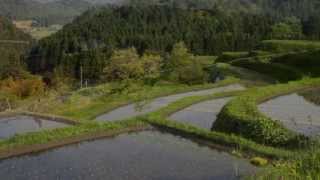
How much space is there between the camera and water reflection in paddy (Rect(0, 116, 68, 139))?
17.3 metres

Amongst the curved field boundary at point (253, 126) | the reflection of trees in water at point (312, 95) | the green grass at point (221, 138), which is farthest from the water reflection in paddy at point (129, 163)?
the reflection of trees in water at point (312, 95)

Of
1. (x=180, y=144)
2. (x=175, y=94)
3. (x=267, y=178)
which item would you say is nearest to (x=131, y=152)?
(x=180, y=144)

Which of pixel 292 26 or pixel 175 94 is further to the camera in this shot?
pixel 292 26

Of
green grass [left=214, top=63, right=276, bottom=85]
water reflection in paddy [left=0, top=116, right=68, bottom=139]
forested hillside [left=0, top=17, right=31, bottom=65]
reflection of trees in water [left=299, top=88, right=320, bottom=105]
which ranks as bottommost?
forested hillside [left=0, top=17, right=31, bottom=65]

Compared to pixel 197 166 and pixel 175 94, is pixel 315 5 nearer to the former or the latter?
pixel 175 94

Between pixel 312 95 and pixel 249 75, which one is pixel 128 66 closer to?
pixel 249 75

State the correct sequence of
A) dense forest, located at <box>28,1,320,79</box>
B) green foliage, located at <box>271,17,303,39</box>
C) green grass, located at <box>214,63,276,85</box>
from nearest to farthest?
1. green grass, located at <box>214,63,276,85</box>
2. green foliage, located at <box>271,17,303,39</box>
3. dense forest, located at <box>28,1,320,79</box>

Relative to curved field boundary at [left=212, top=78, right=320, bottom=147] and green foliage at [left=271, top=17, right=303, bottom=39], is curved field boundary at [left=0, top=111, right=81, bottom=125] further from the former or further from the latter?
green foliage at [left=271, top=17, right=303, bottom=39]

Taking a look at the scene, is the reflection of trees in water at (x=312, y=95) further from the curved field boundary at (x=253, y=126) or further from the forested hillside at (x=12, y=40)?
the forested hillside at (x=12, y=40)

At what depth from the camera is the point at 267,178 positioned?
619cm

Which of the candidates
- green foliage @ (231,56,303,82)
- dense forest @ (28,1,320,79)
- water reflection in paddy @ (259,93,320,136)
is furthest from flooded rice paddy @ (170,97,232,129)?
dense forest @ (28,1,320,79)

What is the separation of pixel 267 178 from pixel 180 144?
7.54 meters

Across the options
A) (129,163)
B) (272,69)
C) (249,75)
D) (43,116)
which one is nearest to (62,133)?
(129,163)

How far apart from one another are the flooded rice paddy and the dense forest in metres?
61.5
